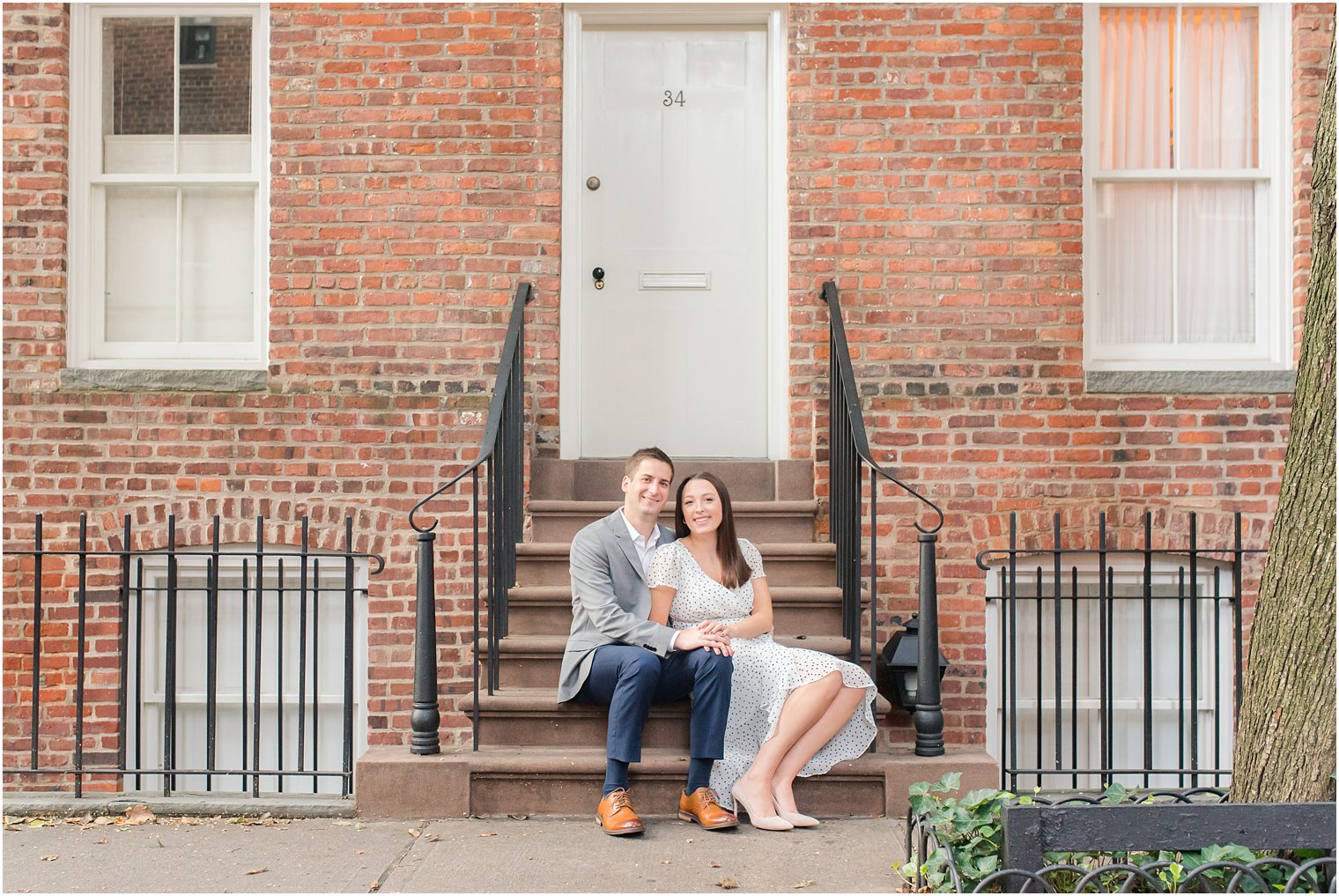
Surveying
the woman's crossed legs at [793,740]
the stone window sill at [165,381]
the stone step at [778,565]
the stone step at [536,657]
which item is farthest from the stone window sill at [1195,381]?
the stone window sill at [165,381]

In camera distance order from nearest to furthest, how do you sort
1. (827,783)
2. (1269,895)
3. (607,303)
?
(1269,895) < (827,783) < (607,303)

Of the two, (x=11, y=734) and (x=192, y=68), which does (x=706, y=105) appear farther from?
(x=11, y=734)

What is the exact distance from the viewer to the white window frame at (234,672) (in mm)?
5668

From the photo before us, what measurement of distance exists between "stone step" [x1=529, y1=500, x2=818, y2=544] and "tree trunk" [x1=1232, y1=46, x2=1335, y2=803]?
2.37m

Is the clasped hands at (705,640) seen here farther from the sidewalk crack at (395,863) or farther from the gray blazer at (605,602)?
the sidewalk crack at (395,863)

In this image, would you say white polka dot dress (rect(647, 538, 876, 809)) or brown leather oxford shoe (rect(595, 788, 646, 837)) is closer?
brown leather oxford shoe (rect(595, 788, 646, 837))

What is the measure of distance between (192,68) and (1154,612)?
556 cm

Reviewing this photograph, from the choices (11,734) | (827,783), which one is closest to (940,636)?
(827,783)

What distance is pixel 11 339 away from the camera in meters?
5.70

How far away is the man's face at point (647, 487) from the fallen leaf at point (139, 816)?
2037 mm

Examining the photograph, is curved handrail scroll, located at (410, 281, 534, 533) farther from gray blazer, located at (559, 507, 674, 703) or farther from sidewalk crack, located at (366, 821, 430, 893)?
sidewalk crack, located at (366, 821, 430, 893)

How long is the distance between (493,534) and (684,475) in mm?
1330

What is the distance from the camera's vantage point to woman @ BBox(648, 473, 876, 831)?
4043mm

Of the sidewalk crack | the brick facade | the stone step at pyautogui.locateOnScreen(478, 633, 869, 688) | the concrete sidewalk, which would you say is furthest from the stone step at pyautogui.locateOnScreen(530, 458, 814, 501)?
the sidewalk crack
